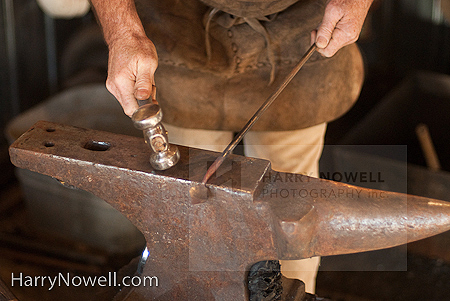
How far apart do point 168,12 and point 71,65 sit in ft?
5.01

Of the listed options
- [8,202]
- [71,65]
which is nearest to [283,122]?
[8,202]

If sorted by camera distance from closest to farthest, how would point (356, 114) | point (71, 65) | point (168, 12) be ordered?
point (168, 12) → point (71, 65) → point (356, 114)

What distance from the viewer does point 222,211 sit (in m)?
0.81

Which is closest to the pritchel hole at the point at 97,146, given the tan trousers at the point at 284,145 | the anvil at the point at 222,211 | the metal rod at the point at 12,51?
the anvil at the point at 222,211

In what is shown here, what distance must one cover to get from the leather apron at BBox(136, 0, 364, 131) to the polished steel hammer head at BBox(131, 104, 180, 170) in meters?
0.45

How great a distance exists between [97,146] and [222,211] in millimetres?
289

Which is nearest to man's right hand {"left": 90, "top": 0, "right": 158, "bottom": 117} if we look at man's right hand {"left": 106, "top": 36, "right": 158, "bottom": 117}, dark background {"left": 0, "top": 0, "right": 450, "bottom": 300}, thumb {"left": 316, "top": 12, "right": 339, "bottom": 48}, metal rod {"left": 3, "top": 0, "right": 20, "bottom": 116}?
man's right hand {"left": 106, "top": 36, "right": 158, "bottom": 117}

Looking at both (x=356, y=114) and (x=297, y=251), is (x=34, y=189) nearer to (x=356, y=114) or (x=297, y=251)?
(x=297, y=251)

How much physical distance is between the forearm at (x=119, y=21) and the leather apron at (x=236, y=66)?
0.22 meters

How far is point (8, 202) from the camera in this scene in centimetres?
224

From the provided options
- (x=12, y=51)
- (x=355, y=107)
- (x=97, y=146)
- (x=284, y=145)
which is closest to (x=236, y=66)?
(x=284, y=145)

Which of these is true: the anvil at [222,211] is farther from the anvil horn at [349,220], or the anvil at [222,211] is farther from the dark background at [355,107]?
the dark background at [355,107]

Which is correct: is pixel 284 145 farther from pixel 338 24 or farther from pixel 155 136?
pixel 155 136

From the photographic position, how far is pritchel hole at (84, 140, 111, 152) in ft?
3.06
